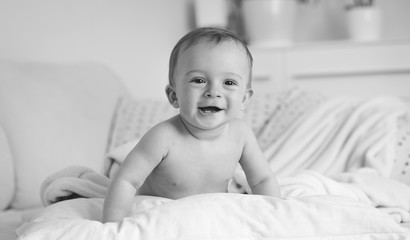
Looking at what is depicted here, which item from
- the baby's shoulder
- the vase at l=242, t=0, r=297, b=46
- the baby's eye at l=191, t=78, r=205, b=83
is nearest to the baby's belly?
the baby's shoulder

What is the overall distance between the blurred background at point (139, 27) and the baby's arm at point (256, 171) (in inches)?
40.8

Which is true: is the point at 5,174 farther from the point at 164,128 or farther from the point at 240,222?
the point at 240,222

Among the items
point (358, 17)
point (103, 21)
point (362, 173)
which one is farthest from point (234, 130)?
point (358, 17)

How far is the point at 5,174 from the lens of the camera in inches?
67.3

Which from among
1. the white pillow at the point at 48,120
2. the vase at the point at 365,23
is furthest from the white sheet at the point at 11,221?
the vase at the point at 365,23

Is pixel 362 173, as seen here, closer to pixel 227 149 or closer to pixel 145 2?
pixel 227 149

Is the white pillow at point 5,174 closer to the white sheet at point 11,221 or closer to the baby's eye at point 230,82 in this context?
the white sheet at point 11,221

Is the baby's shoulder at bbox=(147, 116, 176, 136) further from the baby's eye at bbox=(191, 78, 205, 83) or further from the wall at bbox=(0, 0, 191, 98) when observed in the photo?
the wall at bbox=(0, 0, 191, 98)

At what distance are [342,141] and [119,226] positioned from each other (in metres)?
1.11

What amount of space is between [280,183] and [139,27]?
1.62 m

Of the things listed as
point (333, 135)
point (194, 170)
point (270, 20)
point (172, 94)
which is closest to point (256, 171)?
point (194, 170)

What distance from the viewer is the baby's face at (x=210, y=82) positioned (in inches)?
45.6

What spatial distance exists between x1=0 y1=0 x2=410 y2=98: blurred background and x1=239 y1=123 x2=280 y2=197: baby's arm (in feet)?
3.40

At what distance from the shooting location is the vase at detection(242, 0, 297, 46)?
3.28 meters
